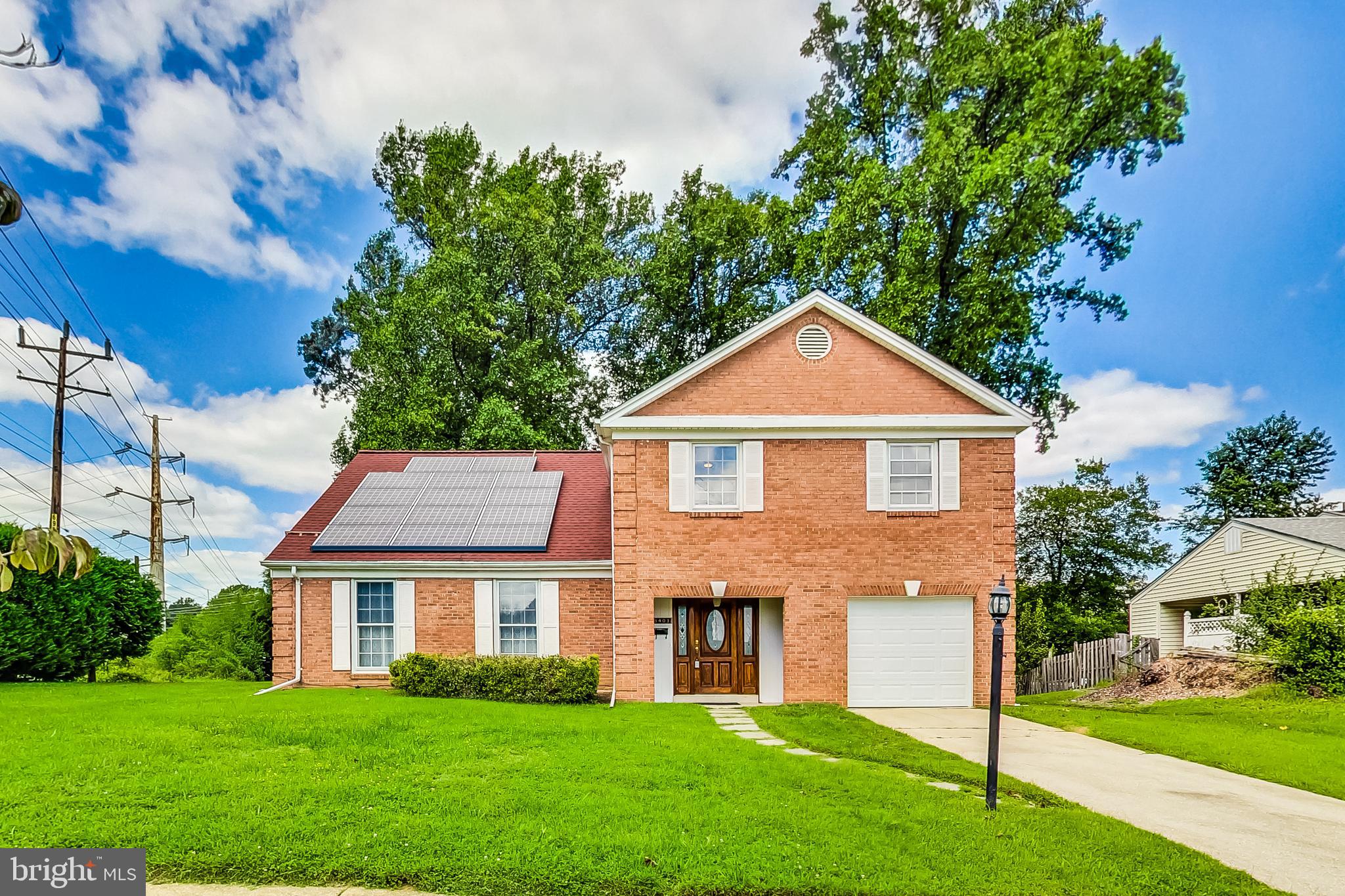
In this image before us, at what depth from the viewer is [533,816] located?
5.78 m

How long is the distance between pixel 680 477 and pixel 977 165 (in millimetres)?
11969

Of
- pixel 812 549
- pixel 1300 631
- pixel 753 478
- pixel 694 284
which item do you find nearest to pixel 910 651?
pixel 812 549

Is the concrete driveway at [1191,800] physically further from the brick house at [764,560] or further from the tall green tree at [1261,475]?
the tall green tree at [1261,475]

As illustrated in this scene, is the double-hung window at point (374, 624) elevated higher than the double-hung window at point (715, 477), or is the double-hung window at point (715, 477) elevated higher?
the double-hung window at point (715, 477)

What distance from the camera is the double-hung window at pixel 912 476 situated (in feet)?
45.6

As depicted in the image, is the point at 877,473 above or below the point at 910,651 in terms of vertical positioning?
above

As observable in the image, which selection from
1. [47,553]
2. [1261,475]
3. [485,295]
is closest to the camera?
[47,553]

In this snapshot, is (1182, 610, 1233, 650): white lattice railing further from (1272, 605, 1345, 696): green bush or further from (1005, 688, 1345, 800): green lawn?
(1005, 688, 1345, 800): green lawn

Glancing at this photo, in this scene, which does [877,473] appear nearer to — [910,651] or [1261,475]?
[910,651]

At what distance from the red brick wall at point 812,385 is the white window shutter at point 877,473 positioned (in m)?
0.69

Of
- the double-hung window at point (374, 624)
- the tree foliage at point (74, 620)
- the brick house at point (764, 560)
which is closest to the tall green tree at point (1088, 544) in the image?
the brick house at point (764, 560)

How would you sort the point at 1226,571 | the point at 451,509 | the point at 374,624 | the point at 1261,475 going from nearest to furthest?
the point at 374,624 → the point at 451,509 → the point at 1226,571 → the point at 1261,475

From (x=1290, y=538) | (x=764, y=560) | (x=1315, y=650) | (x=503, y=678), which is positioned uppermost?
(x=764, y=560)

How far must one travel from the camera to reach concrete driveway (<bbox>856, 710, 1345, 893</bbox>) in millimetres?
5684
